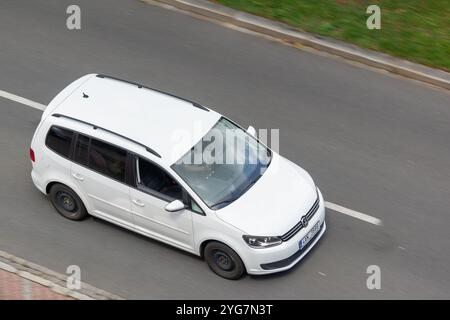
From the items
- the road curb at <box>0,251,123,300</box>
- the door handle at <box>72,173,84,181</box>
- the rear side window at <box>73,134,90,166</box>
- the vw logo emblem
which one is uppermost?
the rear side window at <box>73,134,90,166</box>

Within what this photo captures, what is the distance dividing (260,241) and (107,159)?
2.42 m

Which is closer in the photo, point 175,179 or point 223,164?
point 175,179

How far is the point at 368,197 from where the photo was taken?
43.2 ft

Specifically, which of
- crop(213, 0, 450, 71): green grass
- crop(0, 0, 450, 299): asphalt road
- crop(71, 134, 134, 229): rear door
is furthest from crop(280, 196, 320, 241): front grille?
crop(213, 0, 450, 71): green grass

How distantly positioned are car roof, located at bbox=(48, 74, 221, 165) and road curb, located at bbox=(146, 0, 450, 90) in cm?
458

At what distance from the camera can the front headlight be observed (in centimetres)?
1123

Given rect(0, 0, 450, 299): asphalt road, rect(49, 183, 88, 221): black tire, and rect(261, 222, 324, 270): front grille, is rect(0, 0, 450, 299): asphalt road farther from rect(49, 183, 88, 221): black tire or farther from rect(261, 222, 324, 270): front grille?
rect(261, 222, 324, 270): front grille

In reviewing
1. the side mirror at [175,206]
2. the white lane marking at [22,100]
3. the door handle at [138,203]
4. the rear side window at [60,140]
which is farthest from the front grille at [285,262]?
the white lane marking at [22,100]

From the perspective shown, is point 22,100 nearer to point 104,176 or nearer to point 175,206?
point 104,176

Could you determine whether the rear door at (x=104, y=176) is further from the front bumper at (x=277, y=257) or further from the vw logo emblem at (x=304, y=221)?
the vw logo emblem at (x=304, y=221)

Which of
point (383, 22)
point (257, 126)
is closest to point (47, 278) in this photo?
point (257, 126)

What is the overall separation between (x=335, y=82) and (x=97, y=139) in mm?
5340

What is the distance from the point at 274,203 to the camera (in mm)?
11641
